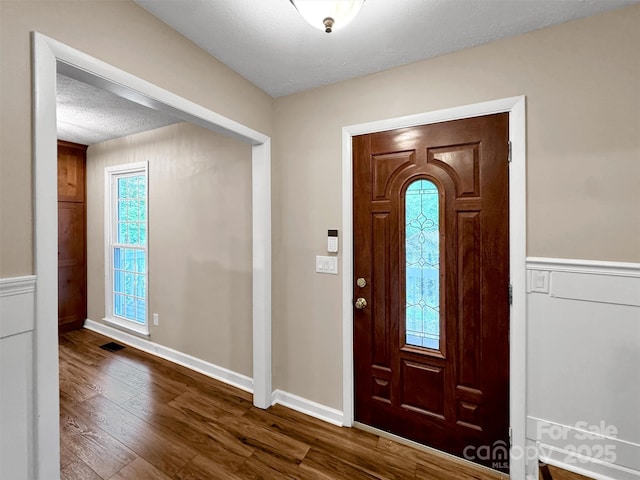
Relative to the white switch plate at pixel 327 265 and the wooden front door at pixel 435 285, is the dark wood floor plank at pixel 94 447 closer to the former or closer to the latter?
the wooden front door at pixel 435 285

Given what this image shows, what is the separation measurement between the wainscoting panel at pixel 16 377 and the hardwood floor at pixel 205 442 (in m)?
0.83

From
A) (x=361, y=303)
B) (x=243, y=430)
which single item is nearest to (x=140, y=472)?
(x=243, y=430)

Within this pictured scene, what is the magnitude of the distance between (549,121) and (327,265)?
1.53 meters

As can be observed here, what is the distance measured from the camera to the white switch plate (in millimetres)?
2051

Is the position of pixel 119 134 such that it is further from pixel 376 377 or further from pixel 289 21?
pixel 376 377

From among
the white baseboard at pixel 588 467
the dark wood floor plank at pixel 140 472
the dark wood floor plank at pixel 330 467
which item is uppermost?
the white baseboard at pixel 588 467

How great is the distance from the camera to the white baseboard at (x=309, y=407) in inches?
80.6

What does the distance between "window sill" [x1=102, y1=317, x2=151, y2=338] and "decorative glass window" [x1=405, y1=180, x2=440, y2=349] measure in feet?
9.65

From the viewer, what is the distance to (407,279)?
1.83 metres

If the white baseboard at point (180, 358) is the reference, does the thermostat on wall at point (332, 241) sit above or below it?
above

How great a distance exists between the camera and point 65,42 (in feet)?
3.61

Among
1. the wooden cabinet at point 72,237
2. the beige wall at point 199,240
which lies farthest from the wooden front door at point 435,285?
the wooden cabinet at point 72,237

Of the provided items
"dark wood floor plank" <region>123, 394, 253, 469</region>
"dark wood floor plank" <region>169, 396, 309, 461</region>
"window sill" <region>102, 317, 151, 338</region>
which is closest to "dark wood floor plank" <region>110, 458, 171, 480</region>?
"dark wood floor plank" <region>123, 394, 253, 469</region>

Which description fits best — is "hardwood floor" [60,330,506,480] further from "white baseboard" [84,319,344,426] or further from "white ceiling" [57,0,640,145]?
"white ceiling" [57,0,640,145]
